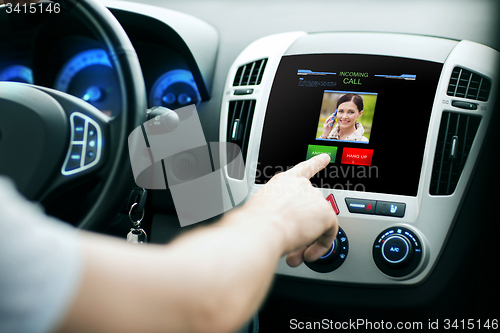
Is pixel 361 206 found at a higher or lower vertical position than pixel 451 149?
lower

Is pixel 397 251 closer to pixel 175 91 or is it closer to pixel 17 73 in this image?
pixel 175 91

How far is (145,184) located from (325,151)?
54cm

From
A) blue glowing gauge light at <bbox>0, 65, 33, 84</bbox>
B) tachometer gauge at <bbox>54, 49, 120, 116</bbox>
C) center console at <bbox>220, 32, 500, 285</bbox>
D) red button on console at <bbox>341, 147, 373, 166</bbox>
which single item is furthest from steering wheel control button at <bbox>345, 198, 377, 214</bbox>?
blue glowing gauge light at <bbox>0, 65, 33, 84</bbox>

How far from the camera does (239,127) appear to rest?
117cm

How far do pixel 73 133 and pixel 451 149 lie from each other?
0.95 metres

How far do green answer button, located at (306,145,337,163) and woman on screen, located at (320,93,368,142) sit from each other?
0.03m

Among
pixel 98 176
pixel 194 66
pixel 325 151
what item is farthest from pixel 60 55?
pixel 325 151

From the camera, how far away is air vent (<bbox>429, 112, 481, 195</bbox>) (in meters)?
1.01

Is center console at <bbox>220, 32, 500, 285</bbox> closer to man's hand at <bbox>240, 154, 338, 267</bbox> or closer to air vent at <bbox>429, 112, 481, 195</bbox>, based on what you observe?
air vent at <bbox>429, 112, 481, 195</bbox>

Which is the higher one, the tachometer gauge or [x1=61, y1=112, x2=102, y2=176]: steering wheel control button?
the tachometer gauge

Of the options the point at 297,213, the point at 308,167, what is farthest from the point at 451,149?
the point at 297,213

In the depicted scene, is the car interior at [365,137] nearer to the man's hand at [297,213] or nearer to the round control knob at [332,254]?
the round control knob at [332,254]

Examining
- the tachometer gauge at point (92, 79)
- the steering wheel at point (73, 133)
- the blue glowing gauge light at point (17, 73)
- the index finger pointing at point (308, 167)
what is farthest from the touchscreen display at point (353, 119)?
the blue glowing gauge light at point (17, 73)

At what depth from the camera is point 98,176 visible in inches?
32.1
